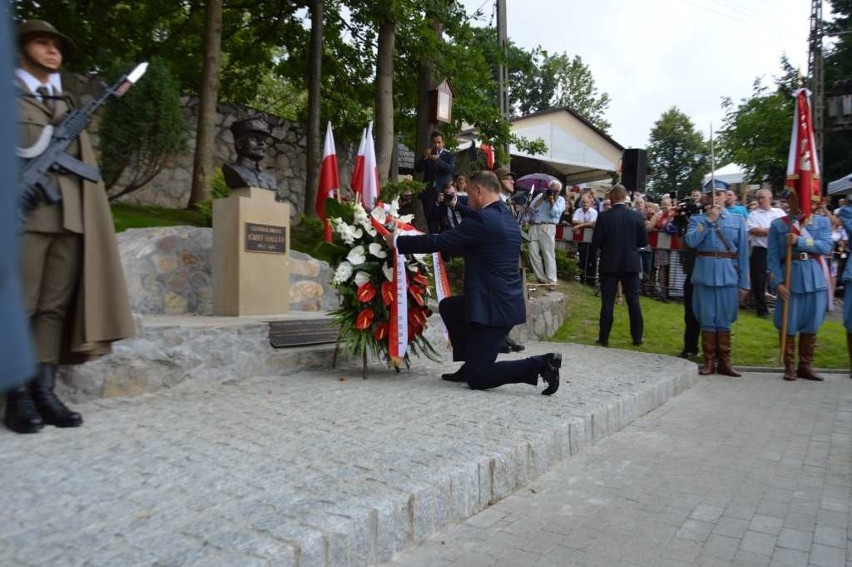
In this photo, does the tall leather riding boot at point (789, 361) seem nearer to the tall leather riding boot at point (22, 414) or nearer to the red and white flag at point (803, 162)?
the red and white flag at point (803, 162)

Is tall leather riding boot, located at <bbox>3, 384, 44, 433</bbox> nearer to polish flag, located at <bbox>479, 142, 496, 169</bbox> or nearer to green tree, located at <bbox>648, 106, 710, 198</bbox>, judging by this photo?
polish flag, located at <bbox>479, 142, 496, 169</bbox>

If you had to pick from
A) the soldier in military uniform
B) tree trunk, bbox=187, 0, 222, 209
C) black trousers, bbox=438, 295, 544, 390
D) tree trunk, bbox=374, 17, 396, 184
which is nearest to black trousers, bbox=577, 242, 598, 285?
tree trunk, bbox=374, 17, 396, 184

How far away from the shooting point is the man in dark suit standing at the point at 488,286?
218 inches

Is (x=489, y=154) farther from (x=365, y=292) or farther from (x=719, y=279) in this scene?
(x=365, y=292)

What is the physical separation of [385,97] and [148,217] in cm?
484

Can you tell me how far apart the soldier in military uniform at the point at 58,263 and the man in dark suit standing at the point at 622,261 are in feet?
22.3

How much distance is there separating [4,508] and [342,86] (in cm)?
1639

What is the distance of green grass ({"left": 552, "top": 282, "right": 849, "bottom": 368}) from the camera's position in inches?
358

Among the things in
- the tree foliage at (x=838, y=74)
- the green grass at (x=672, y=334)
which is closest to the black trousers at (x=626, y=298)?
the green grass at (x=672, y=334)

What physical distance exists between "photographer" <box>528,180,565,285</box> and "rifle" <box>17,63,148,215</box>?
29.1 ft

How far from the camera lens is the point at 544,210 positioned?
12.0 metres

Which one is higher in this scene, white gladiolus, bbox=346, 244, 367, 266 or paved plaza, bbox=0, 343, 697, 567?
white gladiolus, bbox=346, 244, 367, 266

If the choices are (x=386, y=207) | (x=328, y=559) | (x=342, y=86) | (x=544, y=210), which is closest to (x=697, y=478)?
(x=328, y=559)

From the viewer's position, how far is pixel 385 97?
12.7 metres
